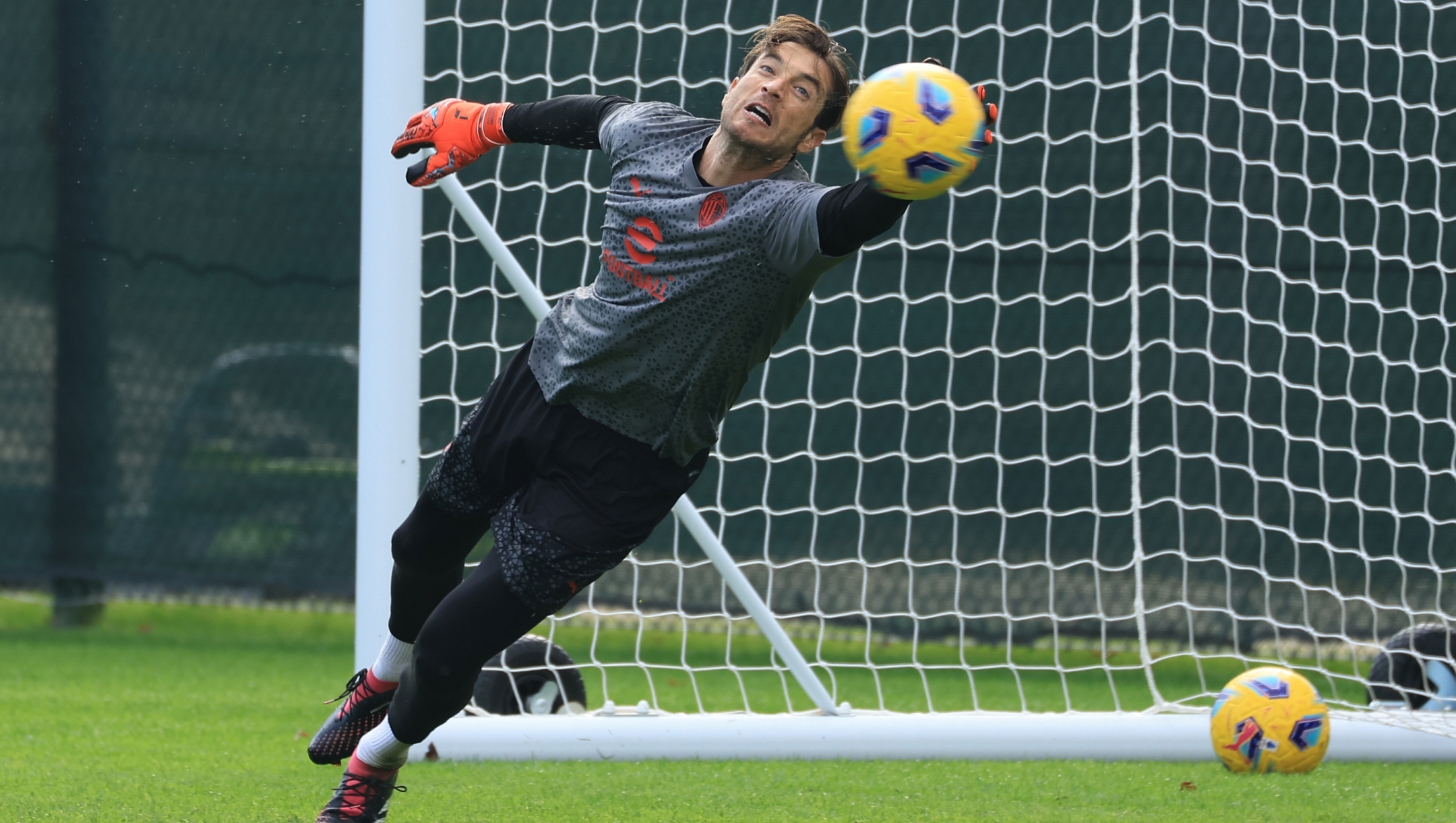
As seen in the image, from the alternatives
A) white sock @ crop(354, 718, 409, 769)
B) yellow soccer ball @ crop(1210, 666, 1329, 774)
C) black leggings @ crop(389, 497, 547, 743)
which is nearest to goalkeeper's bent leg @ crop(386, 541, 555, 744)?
black leggings @ crop(389, 497, 547, 743)

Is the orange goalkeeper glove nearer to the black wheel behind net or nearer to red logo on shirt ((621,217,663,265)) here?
red logo on shirt ((621,217,663,265))

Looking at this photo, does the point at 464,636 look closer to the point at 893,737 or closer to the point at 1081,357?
the point at 893,737

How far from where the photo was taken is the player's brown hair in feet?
8.91

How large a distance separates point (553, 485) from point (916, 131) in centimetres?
105

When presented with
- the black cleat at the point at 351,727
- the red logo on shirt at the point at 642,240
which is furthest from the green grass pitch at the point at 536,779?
the red logo on shirt at the point at 642,240

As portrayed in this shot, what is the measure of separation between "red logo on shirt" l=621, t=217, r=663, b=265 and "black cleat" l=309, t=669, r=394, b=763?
4.02 feet

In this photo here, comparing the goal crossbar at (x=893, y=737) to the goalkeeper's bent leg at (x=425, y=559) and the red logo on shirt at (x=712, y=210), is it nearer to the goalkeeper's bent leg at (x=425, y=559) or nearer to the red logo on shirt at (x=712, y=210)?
the goalkeeper's bent leg at (x=425, y=559)

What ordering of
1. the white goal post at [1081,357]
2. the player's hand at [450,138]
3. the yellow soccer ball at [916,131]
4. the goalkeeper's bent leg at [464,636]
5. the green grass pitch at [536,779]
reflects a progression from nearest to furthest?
the yellow soccer ball at [916,131] < the goalkeeper's bent leg at [464,636] < the player's hand at [450,138] < the green grass pitch at [536,779] < the white goal post at [1081,357]

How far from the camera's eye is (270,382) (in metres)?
6.29

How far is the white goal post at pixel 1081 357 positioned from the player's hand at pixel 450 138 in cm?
261

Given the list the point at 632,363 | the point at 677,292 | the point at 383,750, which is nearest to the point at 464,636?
the point at 383,750

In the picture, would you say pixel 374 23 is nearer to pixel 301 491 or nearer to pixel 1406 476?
pixel 301 491

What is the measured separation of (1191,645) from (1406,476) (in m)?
1.32

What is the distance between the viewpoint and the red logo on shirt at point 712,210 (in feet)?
8.70
